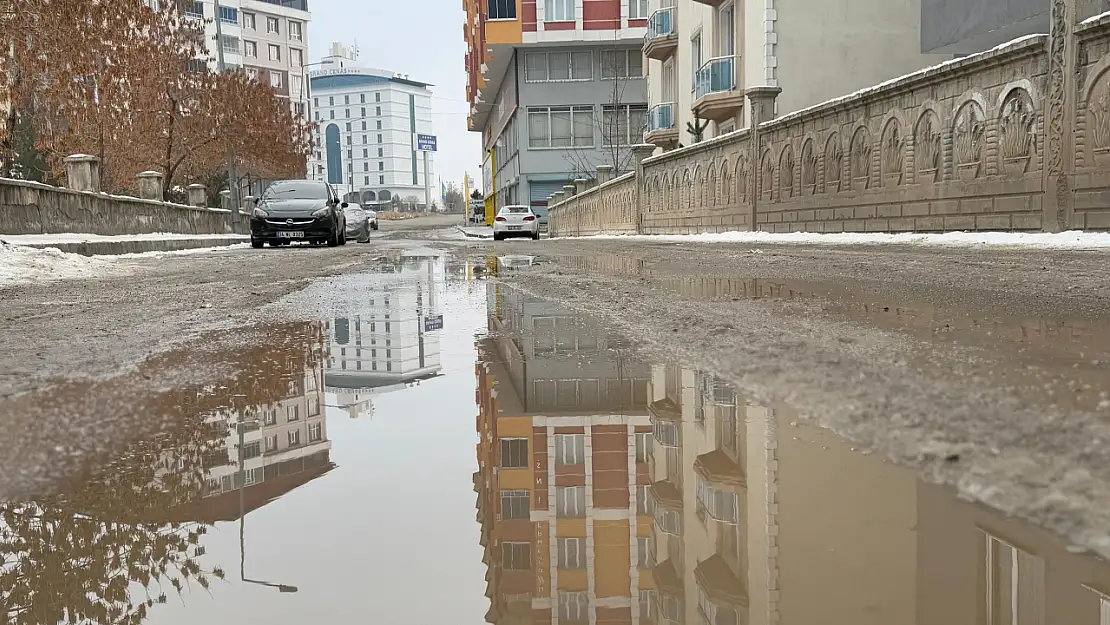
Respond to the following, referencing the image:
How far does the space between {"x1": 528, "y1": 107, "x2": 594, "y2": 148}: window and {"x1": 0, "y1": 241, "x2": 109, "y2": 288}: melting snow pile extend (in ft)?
152

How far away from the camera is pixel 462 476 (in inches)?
94.5

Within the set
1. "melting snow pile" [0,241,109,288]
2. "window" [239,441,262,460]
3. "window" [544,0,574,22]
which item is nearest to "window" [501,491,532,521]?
"window" [239,441,262,460]

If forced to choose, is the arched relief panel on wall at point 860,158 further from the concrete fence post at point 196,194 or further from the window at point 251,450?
the concrete fence post at point 196,194

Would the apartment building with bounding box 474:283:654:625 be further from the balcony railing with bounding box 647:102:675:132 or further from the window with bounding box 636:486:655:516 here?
the balcony railing with bounding box 647:102:675:132

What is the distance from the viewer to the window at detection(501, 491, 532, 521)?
2096mm

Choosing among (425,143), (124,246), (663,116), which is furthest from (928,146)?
(425,143)

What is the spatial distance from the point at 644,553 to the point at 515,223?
118 ft

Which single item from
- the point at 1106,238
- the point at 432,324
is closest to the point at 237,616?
the point at 432,324

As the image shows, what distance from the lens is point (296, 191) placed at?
2450cm

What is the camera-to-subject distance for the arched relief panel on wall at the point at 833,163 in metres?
18.5

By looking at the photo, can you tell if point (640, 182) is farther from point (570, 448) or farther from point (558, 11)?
point (570, 448)

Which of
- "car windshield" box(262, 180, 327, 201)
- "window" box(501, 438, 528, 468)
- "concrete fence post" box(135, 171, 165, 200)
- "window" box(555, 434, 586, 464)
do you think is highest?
"concrete fence post" box(135, 171, 165, 200)

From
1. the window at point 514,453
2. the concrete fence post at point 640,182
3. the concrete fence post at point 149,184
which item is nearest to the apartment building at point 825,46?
the concrete fence post at point 640,182

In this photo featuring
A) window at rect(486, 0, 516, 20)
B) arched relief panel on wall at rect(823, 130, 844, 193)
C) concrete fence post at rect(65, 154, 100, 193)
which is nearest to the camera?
arched relief panel on wall at rect(823, 130, 844, 193)
